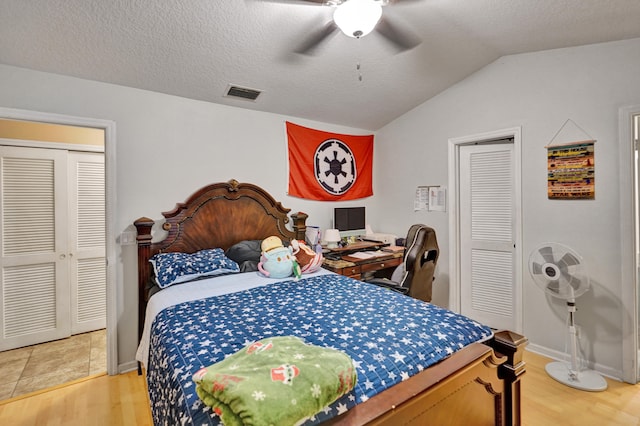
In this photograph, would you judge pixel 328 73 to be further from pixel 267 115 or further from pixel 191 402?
pixel 191 402

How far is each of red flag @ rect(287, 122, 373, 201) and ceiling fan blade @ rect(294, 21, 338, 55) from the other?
3.64 ft

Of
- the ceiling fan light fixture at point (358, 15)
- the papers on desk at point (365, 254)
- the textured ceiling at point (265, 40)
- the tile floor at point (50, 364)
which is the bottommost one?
the tile floor at point (50, 364)

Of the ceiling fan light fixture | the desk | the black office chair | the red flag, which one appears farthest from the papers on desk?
the ceiling fan light fixture

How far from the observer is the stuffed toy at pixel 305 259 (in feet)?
9.08

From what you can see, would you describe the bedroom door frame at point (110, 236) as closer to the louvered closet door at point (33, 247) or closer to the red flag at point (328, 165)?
the louvered closet door at point (33, 247)

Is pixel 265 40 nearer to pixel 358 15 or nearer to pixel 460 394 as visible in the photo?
pixel 358 15

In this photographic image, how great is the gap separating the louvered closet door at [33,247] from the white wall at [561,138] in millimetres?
4145

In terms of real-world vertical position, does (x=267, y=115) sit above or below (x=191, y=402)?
above

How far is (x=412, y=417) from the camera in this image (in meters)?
1.15

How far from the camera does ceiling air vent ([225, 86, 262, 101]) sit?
2.83 metres

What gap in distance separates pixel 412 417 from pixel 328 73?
269 cm

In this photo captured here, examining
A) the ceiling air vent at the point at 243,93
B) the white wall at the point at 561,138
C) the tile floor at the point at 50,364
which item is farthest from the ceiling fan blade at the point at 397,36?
the tile floor at the point at 50,364

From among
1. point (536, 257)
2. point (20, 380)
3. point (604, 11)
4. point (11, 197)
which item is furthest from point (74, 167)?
point (604, 11)

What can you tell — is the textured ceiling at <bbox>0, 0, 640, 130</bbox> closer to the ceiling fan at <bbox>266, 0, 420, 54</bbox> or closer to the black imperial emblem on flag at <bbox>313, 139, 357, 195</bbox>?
the ceiling fan at <bbox>266, 0, 420, 54</bbox>
